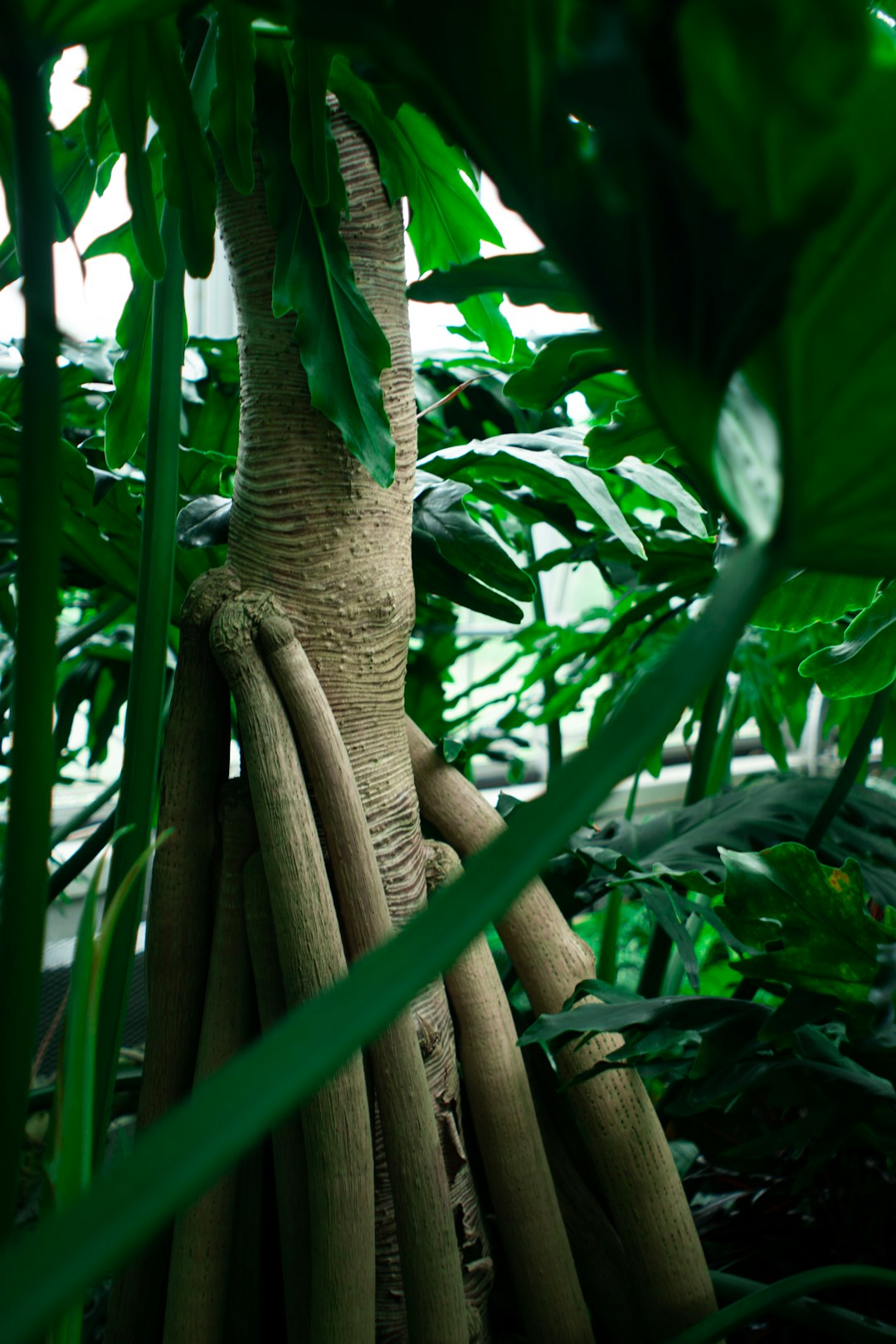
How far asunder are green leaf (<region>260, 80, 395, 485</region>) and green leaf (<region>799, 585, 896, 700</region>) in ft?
1.21

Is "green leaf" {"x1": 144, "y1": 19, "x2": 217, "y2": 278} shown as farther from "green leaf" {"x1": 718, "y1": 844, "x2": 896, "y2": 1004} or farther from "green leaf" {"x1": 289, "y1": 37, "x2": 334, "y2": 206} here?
"green leaf" {"x1": 718, "y1": 844, "x2": 896, "y2": 1004}

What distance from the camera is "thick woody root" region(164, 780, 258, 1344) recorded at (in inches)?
21.0

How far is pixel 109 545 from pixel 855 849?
2.54 feet

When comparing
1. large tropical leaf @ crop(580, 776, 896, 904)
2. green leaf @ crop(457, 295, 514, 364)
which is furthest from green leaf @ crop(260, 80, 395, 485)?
large tropical leaf @ crop(580, 776, 896, 904)

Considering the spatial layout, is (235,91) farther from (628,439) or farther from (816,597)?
(816,597)

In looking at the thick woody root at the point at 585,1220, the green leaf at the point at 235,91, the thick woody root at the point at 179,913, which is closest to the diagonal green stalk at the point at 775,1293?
the thick woody root at the point at 585,1220

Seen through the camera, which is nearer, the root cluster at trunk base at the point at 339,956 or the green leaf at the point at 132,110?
the green leaf at the point at 132,110

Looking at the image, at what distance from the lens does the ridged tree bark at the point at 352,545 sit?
60 centimetres

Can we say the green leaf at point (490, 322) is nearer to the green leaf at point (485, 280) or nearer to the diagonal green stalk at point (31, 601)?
the green leaf at point (485, 280)

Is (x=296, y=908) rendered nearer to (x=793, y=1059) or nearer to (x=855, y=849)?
(x=793, y=1059)

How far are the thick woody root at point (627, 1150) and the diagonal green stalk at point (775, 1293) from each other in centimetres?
5

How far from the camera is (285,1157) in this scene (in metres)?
0.55

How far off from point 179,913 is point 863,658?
0.52 meters

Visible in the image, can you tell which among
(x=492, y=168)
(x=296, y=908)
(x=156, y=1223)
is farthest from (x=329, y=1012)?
(x=296, y=908)
